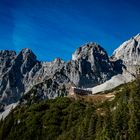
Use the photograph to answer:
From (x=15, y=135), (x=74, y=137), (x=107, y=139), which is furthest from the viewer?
(x=15, y=135)

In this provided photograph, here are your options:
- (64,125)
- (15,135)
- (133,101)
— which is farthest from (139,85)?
(15,135)

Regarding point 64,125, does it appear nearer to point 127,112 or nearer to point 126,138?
point 127,112

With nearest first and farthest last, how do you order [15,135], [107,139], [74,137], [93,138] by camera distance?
1. [107,139]
2. [93,138]
3. [74,137]
4. [15,135]

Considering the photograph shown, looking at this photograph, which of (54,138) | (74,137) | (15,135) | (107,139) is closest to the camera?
(107,139)

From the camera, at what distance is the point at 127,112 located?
15725 cm

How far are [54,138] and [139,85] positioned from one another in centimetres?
5294

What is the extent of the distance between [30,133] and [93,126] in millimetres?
48694

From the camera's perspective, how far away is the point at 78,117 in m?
200

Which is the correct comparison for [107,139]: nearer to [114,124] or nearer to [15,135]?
[114,124]

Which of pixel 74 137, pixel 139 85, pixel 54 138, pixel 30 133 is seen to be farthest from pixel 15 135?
pixel 139 85

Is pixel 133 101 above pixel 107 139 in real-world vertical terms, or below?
above

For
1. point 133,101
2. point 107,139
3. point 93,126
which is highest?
point 133,101

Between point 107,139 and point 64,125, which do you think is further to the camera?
point 64,125

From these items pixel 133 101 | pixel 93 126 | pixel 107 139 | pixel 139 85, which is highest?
pixel 139 85
